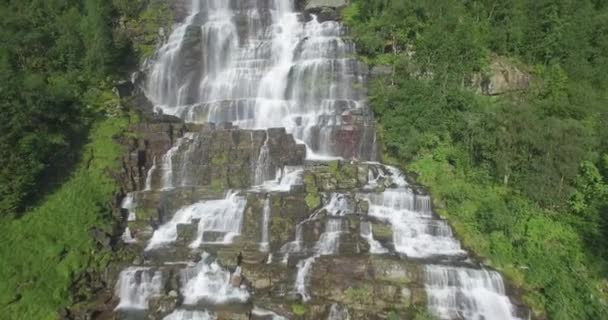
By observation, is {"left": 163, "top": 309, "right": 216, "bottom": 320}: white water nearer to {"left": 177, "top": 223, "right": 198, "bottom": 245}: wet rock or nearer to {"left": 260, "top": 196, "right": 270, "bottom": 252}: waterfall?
{"left": 260, "top": 196, "right": 270, "bottom": 252}: waterfall

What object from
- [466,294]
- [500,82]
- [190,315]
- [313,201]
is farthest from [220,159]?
[500,82]

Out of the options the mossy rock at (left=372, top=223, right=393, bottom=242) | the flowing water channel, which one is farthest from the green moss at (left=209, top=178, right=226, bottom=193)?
the mossy rock at (left=372, top=223, right=393, bottom=242)

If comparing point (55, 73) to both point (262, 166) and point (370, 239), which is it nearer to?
point (262, 166)

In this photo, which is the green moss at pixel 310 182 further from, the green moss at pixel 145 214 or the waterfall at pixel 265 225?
the green moss at pixel 145 214

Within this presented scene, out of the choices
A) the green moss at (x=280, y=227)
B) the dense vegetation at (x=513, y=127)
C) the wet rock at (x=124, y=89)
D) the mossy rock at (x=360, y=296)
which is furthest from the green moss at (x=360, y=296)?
the wet rock at (x=124, y=89)

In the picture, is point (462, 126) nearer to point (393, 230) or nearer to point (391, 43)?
point (393, 230)
